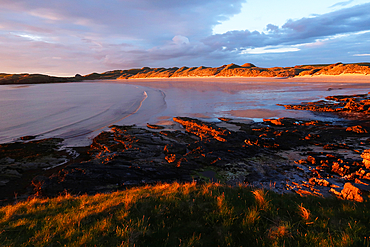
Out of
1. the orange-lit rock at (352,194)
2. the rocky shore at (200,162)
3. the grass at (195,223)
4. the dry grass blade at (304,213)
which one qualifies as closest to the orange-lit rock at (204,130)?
the rocky shore at (200,162)

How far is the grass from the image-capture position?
11.3 ft

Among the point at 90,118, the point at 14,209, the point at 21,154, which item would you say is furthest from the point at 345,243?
the point at 90,118

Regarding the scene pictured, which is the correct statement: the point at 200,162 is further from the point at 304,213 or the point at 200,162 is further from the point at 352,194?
the point at 304,213

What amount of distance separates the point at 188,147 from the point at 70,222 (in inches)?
354

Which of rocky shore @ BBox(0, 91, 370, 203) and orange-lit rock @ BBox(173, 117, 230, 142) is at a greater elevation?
orange-lit rock @ BBox(173, 117, 230, 142)

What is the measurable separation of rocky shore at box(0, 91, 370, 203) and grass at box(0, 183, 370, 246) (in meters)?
2.52

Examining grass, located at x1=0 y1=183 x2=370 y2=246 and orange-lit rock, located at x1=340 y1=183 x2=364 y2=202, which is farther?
orange-lit rock, located at x1=340 y1=183 x2=364 y2=202

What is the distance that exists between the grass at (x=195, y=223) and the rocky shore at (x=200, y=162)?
2.52 meters

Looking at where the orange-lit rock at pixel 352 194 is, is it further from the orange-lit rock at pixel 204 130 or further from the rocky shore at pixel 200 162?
the orange-lit rock at pixel 204 130

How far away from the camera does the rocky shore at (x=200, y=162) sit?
814 centimetres

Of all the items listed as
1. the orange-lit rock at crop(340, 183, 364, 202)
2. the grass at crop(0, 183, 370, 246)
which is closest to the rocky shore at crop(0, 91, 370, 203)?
the orange-lit rock at crop(340, 183, 364, 202)

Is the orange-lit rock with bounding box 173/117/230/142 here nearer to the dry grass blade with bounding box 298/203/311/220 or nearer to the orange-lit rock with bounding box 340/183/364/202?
the orange-lit rock with bounding box 340/183/364/202

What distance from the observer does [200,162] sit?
10.6m

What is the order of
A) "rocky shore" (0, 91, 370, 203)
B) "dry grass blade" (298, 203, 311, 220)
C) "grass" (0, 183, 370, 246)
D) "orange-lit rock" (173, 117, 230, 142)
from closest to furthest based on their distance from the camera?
"grass" (0, 183, 370, 246) < "dry grass blade" (298, 203, 311, 220) < "rocky shore" (0, 91, 370, 203) < "orange-lit rock" (173, 117, 230, 142)
